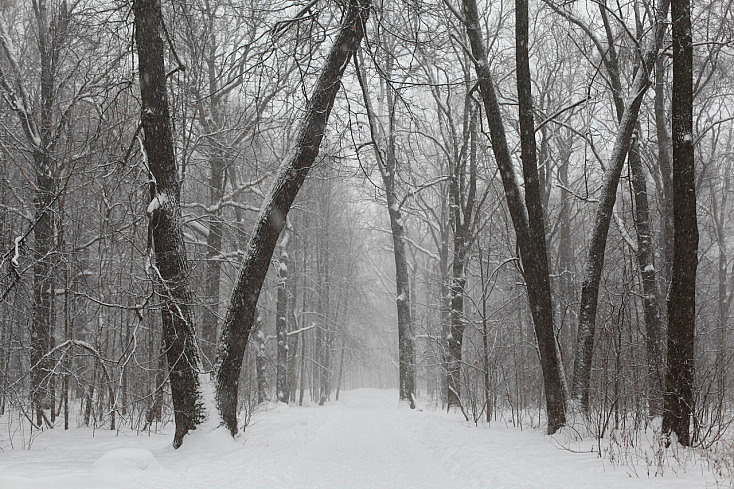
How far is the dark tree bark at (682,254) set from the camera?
251 inches

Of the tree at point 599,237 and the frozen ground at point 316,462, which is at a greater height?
the tree at point 599,237

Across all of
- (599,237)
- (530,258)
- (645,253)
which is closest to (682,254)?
(599,237)

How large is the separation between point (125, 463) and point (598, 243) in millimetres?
7695

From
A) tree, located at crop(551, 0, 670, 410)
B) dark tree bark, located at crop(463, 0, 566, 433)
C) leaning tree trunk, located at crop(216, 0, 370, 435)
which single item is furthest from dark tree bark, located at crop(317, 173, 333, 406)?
tree, located at crop(551, 0, 670, 410)

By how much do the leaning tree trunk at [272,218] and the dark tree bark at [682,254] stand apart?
4319mm

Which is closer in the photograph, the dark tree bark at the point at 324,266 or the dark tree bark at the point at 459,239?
the dark tree bark at the point at 459,239

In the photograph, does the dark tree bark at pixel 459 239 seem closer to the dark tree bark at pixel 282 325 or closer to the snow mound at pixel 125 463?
the dark tree bark at pixel 282 325

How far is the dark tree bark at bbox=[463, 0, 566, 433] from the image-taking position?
8492 millimetres

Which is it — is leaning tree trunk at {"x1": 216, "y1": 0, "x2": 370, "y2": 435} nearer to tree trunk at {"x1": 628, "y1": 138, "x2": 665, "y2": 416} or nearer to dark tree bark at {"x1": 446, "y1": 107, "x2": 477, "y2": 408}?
tree trunk at {"x1": 628, "y1": 138, "x2": 665, "y2": 416}

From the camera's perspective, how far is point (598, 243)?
8.95 metres

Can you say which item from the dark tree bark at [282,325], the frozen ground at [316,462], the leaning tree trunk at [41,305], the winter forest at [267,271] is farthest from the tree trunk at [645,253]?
the dark tree bark at [282,325]

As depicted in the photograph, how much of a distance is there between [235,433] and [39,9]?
10918 millimetres

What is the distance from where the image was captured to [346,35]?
811cm

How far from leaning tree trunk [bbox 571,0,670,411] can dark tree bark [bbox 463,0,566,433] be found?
1.26 ft
